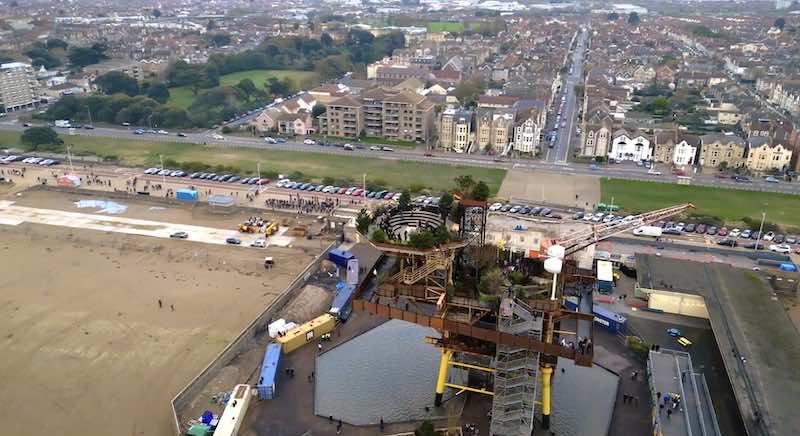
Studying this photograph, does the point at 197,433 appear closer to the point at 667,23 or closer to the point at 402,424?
the point at 402,424

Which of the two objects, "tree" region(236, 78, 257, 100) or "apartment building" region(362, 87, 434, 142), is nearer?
"apartment building" region(362, 87, 434, 142)

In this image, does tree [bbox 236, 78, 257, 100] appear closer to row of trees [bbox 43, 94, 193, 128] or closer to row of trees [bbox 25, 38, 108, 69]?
row of trees [bbox 43, 94, 193, 128]

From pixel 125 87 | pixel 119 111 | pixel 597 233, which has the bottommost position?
pixel 119 111

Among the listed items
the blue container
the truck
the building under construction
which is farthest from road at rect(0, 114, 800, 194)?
the building under construction

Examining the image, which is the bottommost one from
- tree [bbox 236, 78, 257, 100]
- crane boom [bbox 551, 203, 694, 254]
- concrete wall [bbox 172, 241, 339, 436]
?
concrete wall [bbox 172, 241, 339, 436]

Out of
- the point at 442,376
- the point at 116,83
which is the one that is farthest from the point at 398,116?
the point at 442,376

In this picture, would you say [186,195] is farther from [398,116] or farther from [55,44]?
[55,44]
